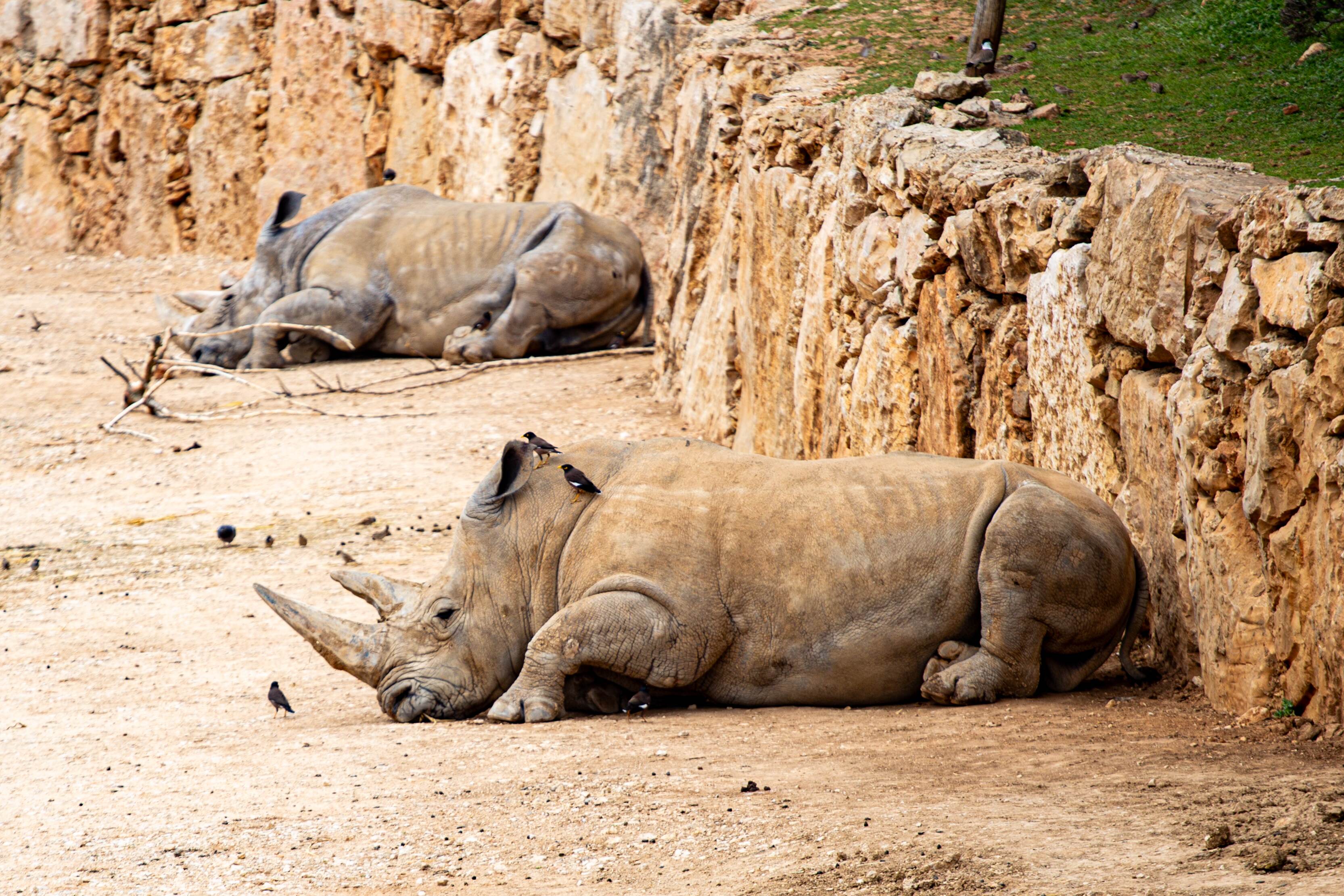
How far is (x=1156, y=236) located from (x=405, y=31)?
44.0ft

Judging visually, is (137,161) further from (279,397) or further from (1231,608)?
(1231,608)

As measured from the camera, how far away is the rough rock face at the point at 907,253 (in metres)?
4.09

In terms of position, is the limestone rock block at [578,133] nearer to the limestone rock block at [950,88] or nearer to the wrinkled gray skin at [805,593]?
the limestone rock block at [950,88]

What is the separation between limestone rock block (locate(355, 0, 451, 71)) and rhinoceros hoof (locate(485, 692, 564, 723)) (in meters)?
12.6

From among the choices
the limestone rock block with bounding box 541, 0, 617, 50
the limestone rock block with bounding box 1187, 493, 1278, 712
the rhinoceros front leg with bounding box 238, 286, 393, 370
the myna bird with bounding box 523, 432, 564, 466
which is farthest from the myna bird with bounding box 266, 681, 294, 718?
the limestone rock block with bounding box 541, 0, 617, 50

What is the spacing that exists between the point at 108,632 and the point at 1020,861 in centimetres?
518

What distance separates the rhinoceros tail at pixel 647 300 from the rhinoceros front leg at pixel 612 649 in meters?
8.62

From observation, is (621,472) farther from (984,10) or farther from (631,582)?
(984,10)

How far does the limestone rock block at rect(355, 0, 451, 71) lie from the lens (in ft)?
54.2

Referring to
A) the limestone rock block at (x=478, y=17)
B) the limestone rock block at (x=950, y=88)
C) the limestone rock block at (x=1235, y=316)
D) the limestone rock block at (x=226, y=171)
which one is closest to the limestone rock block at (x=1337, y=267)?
the limestone rock block at (x=1235, y=316)

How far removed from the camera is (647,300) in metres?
13.8

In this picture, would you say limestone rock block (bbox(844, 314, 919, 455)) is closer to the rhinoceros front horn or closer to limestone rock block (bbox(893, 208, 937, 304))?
limestone rock block (bbox(893, 208, 937, 304))

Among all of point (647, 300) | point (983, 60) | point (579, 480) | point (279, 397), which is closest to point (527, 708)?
point (579, 480)

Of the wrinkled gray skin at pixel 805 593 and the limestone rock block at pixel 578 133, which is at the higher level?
the limestone rock block at pixel 578 133
